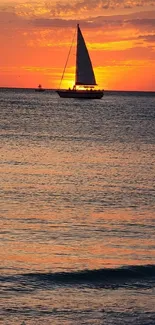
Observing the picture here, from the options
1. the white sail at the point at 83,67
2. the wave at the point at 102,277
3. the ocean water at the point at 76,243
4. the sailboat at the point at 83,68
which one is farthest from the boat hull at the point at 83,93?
the wave at the point at 102,277

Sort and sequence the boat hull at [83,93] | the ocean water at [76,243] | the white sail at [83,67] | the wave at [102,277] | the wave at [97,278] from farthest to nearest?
1. the boat hull at [83,93]
2. the white sail at [83,67]
3. the wave at [102,277]
4. the wave at [97,278]
5. the ocean water at [76,243]

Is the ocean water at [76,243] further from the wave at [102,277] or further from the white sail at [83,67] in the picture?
the white sail at [83,67]

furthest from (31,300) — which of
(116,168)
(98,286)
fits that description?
(116,168)

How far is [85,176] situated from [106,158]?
404 inches

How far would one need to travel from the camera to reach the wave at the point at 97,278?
52.0 feet

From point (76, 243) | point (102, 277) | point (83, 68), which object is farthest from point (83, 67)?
point (102, 277)

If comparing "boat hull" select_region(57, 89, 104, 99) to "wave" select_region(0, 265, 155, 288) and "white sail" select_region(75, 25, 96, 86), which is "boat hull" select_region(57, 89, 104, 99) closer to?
"white sail" select_region(75, 25, 96, 86)

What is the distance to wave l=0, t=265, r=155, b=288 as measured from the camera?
1585 cm

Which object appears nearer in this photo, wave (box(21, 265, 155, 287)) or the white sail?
wave (box(21, 265, 155, 287))

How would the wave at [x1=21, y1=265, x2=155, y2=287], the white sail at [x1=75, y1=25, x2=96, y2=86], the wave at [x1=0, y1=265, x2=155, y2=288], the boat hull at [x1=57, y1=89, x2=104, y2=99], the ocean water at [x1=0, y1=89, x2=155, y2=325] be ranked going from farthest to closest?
the boat hull at [x1=57, y1=89, x2=104, y2=99] < the white sail at [x1=75, y1=25, x2=96, y2=86] < the wave at [x1=21, y1=265, x2=155, y2=287] < the wave at [x1=0, y1=265, x2=155, y2=288] < the ocean water at [x1=0, y1=89, x2=155, y2=325]

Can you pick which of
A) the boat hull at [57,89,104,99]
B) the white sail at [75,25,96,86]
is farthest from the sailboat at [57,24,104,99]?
the boat hull at [57,89,104,99]

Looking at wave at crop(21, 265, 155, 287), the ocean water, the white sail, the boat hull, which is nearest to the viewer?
the ocean water

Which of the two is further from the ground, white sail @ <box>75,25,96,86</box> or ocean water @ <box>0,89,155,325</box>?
white sail @ <box>75,25,96,86</box>

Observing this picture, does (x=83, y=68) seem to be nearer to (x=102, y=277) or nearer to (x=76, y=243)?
(x=76, y=243)
